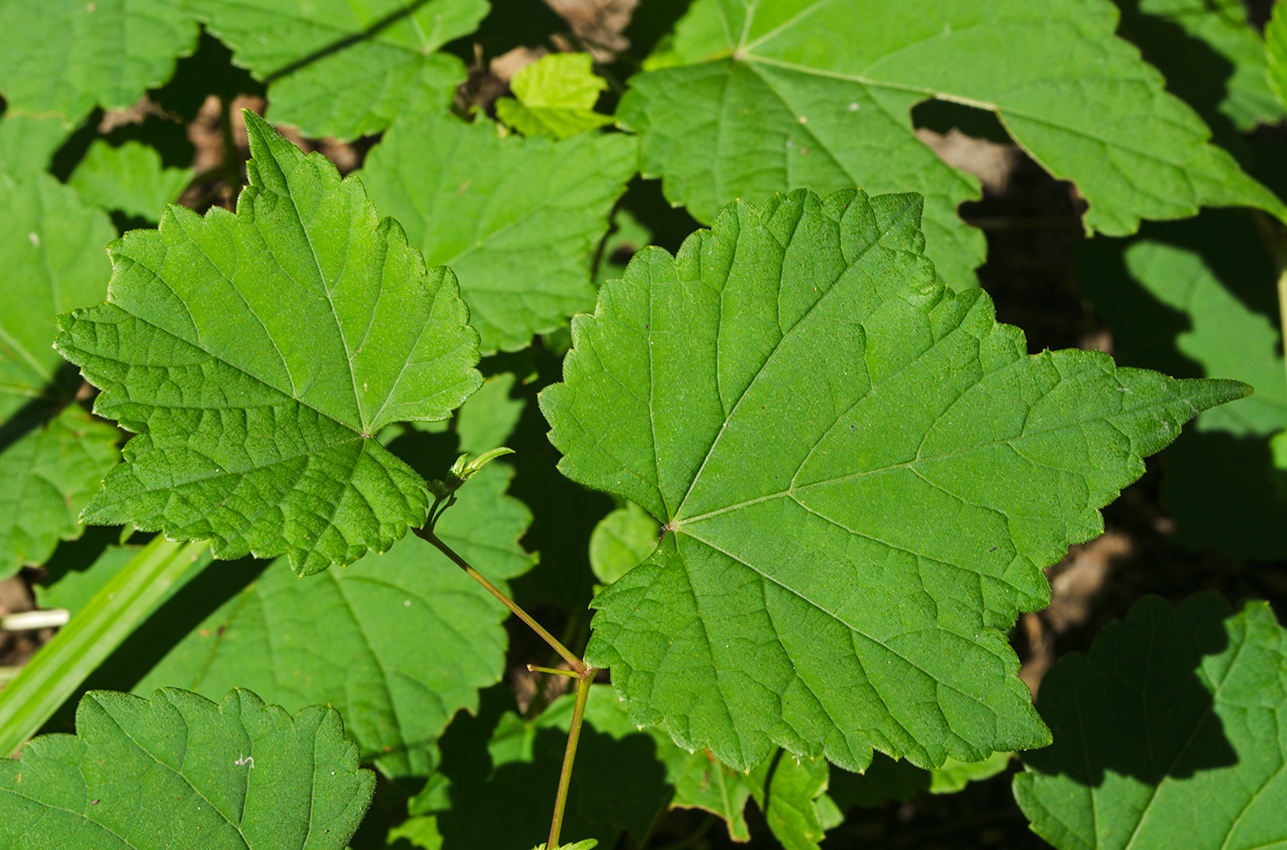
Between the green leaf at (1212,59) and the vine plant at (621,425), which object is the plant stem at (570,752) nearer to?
A: the vine plant at (621,425)

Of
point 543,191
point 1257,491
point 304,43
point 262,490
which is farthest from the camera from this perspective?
point 1257,491

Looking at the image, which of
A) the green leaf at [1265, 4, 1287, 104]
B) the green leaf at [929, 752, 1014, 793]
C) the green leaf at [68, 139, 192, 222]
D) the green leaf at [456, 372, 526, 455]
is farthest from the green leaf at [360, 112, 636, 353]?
the green leaf at [1265, 4, 1287, 104]

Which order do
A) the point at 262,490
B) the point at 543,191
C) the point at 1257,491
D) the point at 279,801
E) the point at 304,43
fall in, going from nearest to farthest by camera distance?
1. the point at 262,490
2. the point at 279,801
3. the point at 543,191
4. the point at 304,43
5. the point at 1257,491

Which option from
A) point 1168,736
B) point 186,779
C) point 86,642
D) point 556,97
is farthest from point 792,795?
point 556,97

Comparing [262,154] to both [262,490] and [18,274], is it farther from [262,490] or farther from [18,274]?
[18,274]

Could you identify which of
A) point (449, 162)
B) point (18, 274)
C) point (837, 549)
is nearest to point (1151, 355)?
point (837, 549)

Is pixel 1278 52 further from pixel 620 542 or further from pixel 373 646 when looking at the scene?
pixel 373 646
